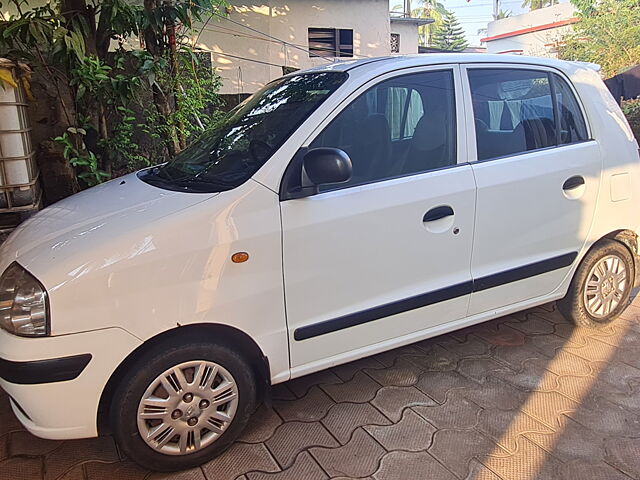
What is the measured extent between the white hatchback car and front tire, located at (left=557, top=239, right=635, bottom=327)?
0.03 m

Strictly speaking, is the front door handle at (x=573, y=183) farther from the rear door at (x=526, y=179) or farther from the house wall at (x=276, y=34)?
the house wall at (x=276, y=34)

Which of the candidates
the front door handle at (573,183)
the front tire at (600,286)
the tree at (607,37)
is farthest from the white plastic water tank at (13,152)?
the tree at (607,37)

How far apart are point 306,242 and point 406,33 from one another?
17.2 metres

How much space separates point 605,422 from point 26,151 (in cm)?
389

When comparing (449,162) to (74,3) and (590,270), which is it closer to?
(590,270)

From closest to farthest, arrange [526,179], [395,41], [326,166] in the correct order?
[326,166]
[526,179]
[395,41]

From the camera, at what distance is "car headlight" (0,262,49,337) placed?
184cm

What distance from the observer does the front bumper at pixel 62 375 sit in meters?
1.85

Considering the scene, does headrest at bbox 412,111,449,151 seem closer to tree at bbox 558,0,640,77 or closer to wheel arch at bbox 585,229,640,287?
wheel arch at bbox 585,229,640,287

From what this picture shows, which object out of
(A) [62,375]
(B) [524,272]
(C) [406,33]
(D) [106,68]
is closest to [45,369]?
(A) [62,375]

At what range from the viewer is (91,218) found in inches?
85.7

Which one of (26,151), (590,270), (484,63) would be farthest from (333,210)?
(26,151)

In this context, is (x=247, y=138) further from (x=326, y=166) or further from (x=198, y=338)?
(x=198, y=338)

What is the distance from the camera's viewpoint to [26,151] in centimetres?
354
